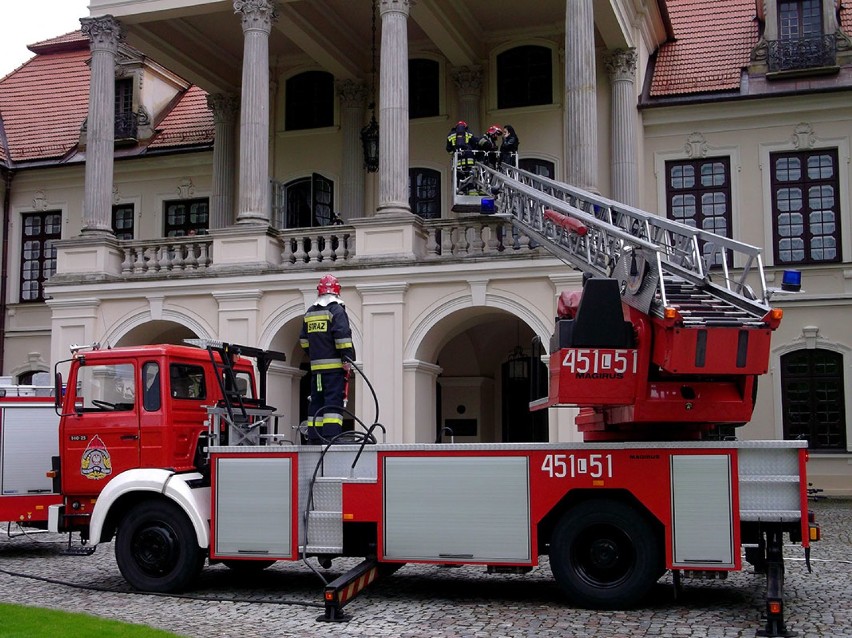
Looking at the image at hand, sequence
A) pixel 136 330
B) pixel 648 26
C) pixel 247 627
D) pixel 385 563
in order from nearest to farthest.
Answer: pixel 247 627, pixel 385 563, pixel 136 330, pixel 648 26

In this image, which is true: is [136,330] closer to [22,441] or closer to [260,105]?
[260,105]

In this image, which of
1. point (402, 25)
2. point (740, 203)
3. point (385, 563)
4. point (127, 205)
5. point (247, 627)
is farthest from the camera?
point (127, 205)

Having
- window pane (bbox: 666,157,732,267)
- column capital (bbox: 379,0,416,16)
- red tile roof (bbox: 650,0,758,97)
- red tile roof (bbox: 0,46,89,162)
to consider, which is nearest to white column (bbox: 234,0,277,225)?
column capital (bbox: 379,0,416,16)

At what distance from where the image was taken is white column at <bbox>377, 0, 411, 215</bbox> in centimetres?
1945

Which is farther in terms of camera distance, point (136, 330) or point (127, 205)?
point (127, 205)

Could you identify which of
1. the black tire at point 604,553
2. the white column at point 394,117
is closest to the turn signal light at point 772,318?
the black tire at point 604,553

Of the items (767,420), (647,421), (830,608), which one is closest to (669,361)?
(647,421)

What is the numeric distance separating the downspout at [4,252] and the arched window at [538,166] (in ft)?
49.1

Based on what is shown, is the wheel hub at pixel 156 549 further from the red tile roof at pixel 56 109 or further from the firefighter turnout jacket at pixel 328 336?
the red tile roof at pixel 56 109

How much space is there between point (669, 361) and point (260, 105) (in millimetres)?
13390

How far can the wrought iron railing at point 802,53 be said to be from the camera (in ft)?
77.9

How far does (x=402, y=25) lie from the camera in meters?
19.8

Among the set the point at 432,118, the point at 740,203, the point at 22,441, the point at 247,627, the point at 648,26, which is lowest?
the point at 247,627

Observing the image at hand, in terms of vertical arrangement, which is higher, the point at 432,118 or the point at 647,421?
the point at 432,118
